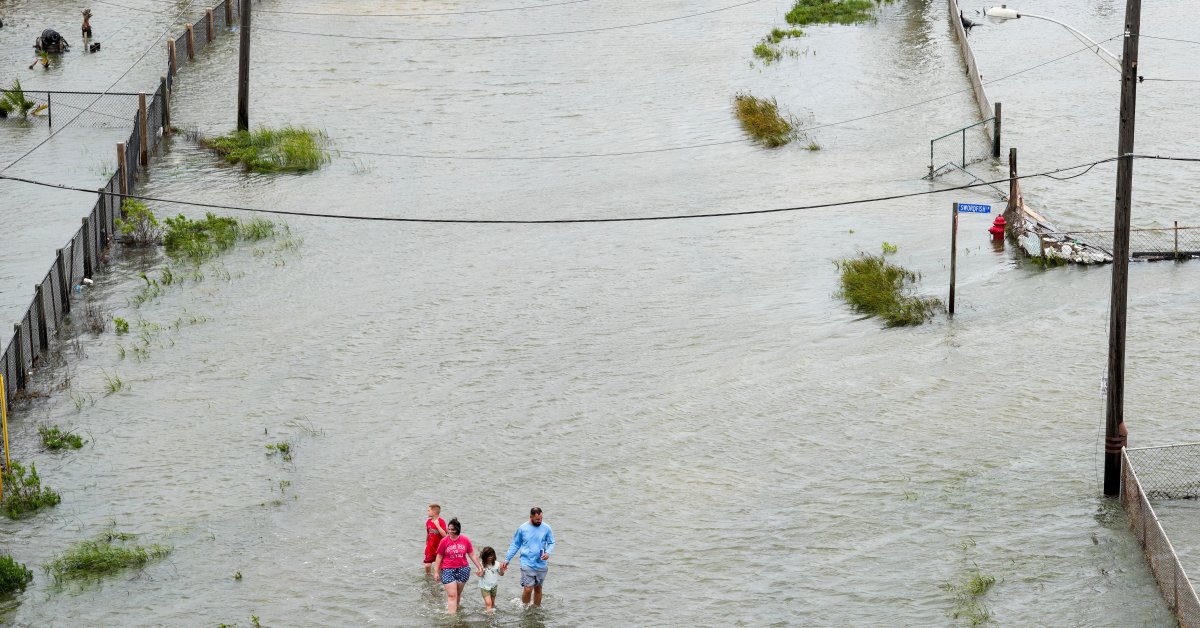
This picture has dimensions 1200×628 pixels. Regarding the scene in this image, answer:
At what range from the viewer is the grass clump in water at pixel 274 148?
42469 mm

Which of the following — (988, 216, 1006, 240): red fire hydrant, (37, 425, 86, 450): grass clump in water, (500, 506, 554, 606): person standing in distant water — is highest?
(988, 216, 1006, 240): red fire hydrant

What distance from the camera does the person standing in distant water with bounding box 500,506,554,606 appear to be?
60.4 ft

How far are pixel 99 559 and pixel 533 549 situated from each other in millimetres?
6773

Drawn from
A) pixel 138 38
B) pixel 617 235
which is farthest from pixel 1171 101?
pixel 138 38

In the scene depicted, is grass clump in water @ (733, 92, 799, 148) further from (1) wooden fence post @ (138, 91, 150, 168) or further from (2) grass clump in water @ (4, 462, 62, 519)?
(2) grass clump in water @ (4, 462, 62, 519)

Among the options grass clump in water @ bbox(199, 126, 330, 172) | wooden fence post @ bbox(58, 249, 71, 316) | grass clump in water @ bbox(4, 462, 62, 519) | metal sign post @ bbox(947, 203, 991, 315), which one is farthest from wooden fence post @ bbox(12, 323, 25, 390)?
metal sign post @ bbox(947, 203, 991, 315)

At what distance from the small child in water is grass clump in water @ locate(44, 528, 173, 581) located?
5.31 meters

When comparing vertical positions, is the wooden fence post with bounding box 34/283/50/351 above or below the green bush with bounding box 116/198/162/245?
below

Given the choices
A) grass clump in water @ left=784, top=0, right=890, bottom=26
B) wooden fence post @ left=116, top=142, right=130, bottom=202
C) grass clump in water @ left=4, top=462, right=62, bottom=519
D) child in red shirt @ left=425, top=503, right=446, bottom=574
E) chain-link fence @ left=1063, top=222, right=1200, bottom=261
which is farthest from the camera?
grass clump in water @ left=784, top=0, right=890, bottom=26

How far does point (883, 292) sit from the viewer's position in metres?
30.5

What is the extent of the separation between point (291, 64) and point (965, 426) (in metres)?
39.3

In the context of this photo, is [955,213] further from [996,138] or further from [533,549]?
[533,549]

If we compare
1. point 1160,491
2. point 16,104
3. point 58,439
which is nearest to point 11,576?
point 58,439

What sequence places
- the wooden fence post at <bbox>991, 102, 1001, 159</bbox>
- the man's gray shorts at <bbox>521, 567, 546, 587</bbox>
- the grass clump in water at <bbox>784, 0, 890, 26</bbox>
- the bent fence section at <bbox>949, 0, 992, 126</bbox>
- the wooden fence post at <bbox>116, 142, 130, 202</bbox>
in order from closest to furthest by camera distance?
the man's gray shorts at <bbox>521, 567, 546, 587</bbox>
the wooden fence post at <bbox>116, 142, 130, 202</bbox>
the wooden fence post at <bbox>991, 102, 1001, 159</bbox>
the bent fence section at <bbox>949, 0, 992, 126</bbox>
the grass clump in water at <bbox>784, 0, 890, 26</bbox>
